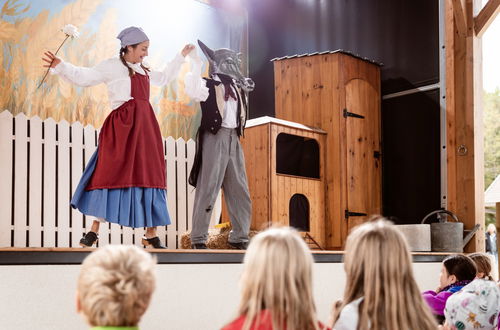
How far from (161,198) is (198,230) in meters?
0.56

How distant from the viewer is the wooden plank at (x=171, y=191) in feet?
21.7

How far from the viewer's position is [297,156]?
6938 mm

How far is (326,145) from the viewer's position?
711cm

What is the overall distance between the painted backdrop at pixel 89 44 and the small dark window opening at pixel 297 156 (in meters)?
1.01

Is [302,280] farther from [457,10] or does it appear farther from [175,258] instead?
[457,10]

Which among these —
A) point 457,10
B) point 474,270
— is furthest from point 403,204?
point 474,270

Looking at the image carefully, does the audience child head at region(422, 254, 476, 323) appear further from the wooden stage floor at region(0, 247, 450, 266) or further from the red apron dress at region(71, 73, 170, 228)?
the red apron dress at region(71, 73, 170, 228)

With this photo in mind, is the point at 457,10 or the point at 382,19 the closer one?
the point at 457,10

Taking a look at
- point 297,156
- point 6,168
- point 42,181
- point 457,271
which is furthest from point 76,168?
point 457,271

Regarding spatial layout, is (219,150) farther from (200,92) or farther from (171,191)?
(171,191)

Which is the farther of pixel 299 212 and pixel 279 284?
pixel 299 212

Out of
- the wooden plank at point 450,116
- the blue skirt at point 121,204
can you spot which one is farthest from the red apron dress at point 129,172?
the wooden plank at point 450,116

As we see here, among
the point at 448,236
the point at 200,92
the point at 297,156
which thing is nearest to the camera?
the point at 200,92

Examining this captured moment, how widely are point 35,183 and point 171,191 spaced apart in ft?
4.38
